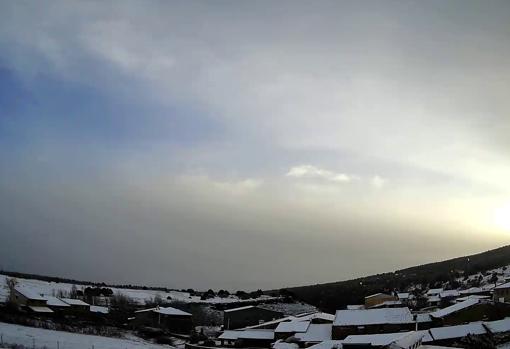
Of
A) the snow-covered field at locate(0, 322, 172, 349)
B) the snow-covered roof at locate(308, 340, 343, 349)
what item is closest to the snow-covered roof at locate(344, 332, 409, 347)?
the snow-covered roof at locate(308, 340, 343, 349)

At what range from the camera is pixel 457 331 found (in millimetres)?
44156

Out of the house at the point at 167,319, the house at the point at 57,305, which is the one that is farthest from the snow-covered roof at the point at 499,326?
the house at the point at 57,305

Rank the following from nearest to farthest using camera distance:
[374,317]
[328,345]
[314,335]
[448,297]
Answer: [328,345] → [314,335] → [374,317] → [448,297]

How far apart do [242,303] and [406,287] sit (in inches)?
1698

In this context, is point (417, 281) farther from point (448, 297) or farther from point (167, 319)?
point (167, 319)

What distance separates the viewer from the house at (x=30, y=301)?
58.0 meters

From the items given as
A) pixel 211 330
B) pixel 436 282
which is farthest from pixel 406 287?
pixel 211 330

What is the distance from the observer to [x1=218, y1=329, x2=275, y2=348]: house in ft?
199

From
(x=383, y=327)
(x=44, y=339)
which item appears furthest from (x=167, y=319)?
(x=44, y=339)

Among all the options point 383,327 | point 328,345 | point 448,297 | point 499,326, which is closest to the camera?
point 499,326

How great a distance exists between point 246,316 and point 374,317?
24934 mm

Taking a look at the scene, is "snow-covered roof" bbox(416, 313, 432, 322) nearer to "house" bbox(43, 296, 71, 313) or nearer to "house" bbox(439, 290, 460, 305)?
"house" bbox(439, 290, 460, 305)

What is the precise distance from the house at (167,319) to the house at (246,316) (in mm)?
6293

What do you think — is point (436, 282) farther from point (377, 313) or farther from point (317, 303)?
point (377, 313)
